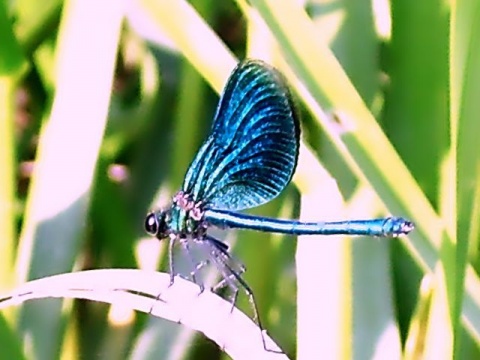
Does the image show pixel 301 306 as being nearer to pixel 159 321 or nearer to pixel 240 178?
pixel 240 178

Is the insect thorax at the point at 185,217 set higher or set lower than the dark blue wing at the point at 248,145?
lower

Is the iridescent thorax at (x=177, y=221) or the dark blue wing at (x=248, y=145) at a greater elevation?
the dark blue wing at (x=248, y=145)

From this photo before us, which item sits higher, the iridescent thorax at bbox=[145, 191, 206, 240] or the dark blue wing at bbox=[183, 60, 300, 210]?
the dark blue wing at bbox=[183, 60, 300, 210]

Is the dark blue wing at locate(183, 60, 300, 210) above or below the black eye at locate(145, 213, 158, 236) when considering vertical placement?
above

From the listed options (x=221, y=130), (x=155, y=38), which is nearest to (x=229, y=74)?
(x=221, y=130)
